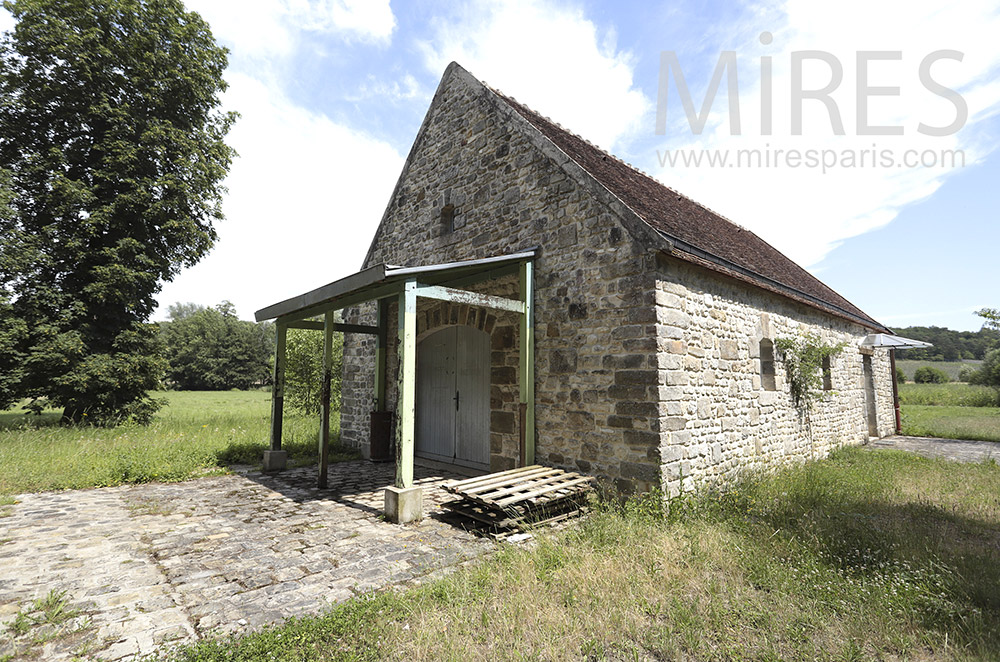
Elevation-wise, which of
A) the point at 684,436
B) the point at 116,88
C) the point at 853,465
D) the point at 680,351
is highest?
the point at 116,88

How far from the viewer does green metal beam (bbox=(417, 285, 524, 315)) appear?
548 centimetres

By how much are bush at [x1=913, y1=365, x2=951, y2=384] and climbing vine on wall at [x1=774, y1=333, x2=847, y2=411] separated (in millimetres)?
36806

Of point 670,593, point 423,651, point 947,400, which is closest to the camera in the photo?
point 423,651

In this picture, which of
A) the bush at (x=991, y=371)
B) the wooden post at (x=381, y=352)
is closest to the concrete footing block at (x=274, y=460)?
the wooden post at (x=381, y=352)

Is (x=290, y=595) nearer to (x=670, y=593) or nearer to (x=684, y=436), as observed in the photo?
(x=670, y=593)

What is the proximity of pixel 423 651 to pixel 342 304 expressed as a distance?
16.7 ft

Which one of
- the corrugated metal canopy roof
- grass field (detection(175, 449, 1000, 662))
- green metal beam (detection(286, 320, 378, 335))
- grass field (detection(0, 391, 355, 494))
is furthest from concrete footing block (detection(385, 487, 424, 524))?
grass field (detection(0, 391, 355, 494))

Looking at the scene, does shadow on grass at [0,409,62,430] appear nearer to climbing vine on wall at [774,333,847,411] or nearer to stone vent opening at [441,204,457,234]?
stone vent opening at [441,204,457,234]

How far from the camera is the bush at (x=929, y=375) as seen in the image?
1367 inches

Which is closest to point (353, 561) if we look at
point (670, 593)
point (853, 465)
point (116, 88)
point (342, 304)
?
point (670, 593)

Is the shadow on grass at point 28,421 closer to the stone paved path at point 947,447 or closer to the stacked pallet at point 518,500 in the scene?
the stacked pallet at point 518,500

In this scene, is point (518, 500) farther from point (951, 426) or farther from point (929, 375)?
point (929, 375)

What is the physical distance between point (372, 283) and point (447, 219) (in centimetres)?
384

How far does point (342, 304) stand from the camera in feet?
22.1
